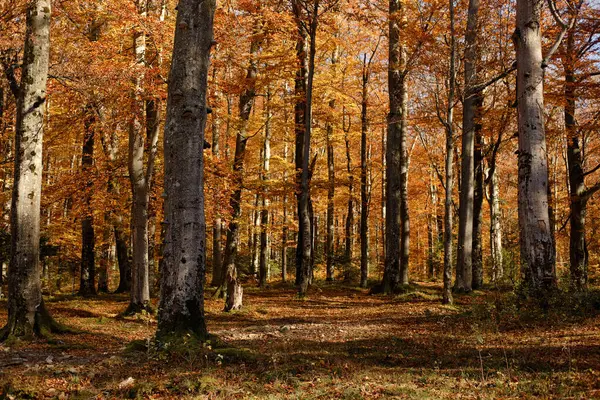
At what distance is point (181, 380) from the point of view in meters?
5.02

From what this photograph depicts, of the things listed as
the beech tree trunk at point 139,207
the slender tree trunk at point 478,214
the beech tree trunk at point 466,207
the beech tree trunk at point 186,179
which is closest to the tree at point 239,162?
the beech tree trunk at point 139,207

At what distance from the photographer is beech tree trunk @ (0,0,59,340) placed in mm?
8602

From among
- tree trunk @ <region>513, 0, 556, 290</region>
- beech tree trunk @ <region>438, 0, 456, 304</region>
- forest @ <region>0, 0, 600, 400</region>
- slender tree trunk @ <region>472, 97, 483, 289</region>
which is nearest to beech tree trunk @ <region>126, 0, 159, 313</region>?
forest @ <region>0, 0, 600, 400</region>

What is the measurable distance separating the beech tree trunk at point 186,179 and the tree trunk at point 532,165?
6.16m

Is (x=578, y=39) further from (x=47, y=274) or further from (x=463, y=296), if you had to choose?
(x=47, y=274)

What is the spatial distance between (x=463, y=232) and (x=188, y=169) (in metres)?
Answer: 12.0

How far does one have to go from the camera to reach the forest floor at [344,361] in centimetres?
467

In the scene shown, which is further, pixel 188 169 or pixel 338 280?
pixel 338 280

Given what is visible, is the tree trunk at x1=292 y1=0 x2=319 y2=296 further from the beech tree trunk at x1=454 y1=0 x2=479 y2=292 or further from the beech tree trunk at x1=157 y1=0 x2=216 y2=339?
the beech tree trunk at x1=157 y1=0 x2=216 y2=339

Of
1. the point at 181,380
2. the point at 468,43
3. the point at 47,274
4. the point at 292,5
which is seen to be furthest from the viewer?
the point at 47,274

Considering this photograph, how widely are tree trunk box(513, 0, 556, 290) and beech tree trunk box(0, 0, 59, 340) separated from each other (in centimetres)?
932

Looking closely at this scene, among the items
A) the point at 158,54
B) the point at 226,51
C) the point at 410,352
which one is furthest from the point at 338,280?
the point at 410,352

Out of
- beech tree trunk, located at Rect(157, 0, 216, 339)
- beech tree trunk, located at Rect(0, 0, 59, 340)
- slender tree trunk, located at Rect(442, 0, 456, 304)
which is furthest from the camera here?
slender tree trunk, located at Rect(442, 0, 456, 304)

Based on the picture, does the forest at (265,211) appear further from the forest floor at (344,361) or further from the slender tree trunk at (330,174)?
the slender tree trunk at (330,174)
